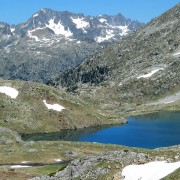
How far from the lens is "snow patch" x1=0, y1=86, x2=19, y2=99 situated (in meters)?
168

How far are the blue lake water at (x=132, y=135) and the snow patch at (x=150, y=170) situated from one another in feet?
259

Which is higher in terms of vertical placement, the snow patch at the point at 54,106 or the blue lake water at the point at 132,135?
the snow patch at the point at 54,106

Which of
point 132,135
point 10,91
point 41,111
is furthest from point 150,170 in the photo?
point 10,91

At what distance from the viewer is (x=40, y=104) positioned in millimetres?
166750

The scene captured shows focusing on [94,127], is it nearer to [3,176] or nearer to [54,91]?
[54,91]

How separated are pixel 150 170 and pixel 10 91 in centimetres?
13353

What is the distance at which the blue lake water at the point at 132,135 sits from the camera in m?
132

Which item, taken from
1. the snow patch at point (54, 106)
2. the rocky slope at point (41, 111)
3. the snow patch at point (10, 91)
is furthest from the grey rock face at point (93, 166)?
the snow patch at point (10, 91)

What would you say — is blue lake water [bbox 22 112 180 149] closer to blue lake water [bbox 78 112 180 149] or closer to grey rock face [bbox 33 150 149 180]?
blue lake water [bbox 78 112 180 149]

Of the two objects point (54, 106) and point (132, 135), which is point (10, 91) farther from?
point (132, 135)

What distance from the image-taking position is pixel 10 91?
17062 cm

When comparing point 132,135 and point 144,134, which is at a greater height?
point 144,134

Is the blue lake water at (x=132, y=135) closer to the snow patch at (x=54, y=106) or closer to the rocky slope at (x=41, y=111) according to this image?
the rocky slope at (x=41, y=111)

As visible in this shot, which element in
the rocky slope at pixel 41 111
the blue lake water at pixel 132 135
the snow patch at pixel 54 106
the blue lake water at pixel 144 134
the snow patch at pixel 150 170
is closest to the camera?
the snow patch at pixel 150 170
